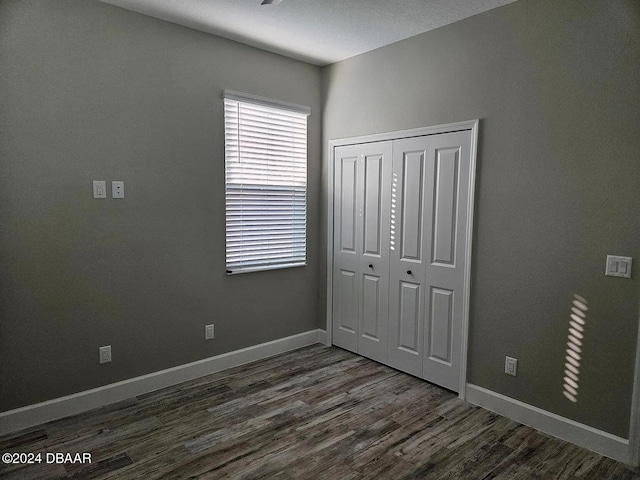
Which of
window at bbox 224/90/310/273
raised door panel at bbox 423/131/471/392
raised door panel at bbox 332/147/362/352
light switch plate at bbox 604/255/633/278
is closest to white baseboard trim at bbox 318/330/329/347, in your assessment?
raised door panel at bbox 332/147/362/352

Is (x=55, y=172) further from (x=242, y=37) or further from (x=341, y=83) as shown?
(x=341, y=83)

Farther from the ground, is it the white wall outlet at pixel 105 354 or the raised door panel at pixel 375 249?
the raised door panel at pixel 375 249

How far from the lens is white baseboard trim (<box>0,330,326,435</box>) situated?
8.68ft

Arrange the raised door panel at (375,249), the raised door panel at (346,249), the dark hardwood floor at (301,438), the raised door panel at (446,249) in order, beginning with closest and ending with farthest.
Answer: the dark hardwood floor at (301,438) < the raised door panel at (446,249) < the raised door panel at (375,249) < the raised door panel at (346,249)

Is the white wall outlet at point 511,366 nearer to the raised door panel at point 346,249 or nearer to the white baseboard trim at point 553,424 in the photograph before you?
the white baseboard trim at point 553,424

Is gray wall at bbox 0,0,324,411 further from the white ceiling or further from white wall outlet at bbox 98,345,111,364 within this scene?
the white ceiling

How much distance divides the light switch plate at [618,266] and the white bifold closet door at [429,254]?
35.8 inches

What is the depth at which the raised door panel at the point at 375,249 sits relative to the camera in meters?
3.62

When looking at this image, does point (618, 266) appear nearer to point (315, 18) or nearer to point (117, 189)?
point (315, 18)

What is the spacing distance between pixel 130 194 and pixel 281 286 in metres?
1.61

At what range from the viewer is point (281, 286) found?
3994 millimetres

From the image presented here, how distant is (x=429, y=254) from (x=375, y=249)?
58cm

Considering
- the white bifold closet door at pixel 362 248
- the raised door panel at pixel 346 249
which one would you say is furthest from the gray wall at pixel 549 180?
the raised door panel at pixel 346 249

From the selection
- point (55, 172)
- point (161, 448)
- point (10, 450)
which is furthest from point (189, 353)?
point (55, 172)
